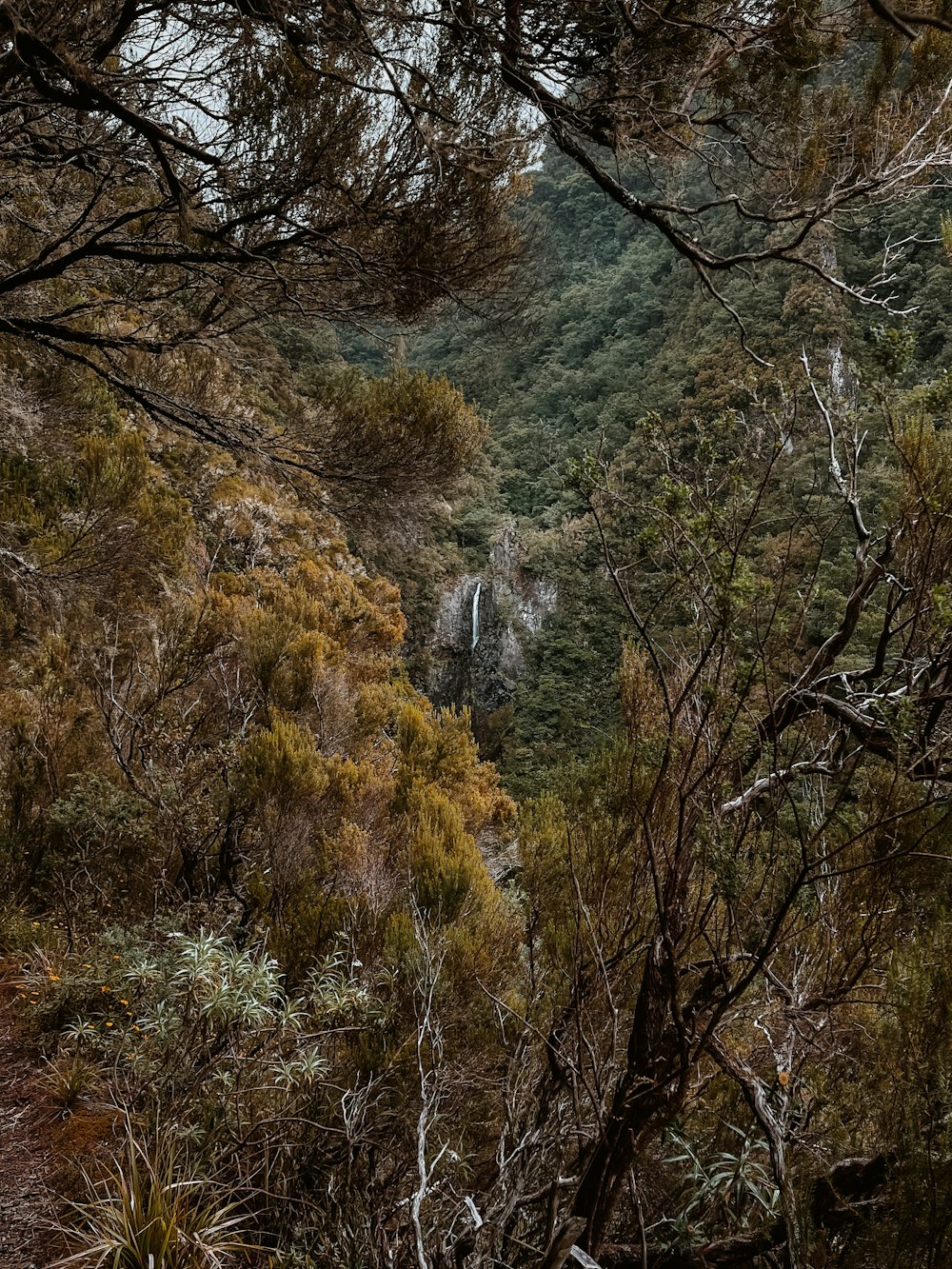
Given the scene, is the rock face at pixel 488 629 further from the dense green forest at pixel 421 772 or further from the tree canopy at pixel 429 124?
the tree canopy at pixel 429 124

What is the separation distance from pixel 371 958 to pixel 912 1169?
111 inches

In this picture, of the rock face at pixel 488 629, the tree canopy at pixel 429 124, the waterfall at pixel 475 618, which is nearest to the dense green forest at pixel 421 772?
the tree canopy at pixel 429 124

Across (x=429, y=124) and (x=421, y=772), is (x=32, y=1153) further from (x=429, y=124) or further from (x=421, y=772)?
(x=429, y=124)

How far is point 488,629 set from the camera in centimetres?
1919

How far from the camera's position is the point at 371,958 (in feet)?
12.4

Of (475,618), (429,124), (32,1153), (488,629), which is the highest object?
(429,124)

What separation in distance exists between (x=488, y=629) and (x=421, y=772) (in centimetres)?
1390

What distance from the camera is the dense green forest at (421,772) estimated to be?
59.7 inches

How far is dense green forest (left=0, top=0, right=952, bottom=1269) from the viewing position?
1517 mm

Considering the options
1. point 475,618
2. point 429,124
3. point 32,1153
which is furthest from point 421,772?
point 475,618

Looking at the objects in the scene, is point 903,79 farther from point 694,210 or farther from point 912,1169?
point 912,1169

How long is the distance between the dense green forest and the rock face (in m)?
13.0

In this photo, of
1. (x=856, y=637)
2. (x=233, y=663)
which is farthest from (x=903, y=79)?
(x=856, y=637)

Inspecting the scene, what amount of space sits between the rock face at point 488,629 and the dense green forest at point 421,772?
13.0m
